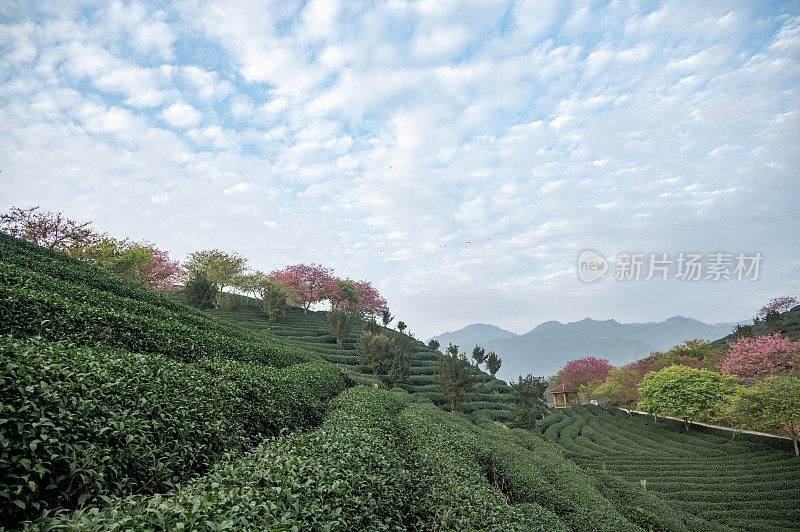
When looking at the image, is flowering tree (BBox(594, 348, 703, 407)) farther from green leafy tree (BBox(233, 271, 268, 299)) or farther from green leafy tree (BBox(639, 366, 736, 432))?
green leafy tree (BBox(233, 271, 268, 299))

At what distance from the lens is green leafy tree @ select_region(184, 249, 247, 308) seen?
3666cm

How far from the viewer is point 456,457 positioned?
8.08 meters

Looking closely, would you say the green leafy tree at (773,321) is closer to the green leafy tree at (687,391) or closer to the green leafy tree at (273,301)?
the green leafy tree at (687,391)

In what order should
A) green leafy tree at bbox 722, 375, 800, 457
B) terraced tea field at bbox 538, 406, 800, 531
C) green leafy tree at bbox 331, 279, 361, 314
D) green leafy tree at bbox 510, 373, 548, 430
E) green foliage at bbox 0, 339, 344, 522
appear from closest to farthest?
1. green foliage at bbox 0, 339, 344, 522
2. terraced tea field at bbox 538, 406, 800, 531
3. green leafy tree at bbox 722, 375, 800, 457
4. green leafy tree at bbox 510, 373, 548, 430
5. green leafy tree at bbox 331, 279, 361, 314

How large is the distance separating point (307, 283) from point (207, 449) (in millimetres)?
39106

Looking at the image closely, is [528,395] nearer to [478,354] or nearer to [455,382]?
[478,354]

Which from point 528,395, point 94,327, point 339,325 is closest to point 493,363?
point 528,395

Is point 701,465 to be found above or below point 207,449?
below

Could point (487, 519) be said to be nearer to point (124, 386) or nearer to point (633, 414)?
point (124, 386)

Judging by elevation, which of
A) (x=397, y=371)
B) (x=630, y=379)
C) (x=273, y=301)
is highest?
(x=273, y=301)

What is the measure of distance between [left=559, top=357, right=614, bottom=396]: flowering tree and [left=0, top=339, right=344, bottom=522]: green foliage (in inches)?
2040

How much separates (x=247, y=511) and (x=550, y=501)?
8510 mm

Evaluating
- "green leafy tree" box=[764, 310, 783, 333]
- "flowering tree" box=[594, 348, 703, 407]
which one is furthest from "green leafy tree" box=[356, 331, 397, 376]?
"green leafy tree" box=[764, 310, 783, 333]

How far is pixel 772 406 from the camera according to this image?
19.7 meters
